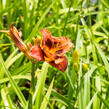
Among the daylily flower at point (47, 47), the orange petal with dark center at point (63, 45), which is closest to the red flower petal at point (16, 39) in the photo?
the daylily flower at point (47, 47)

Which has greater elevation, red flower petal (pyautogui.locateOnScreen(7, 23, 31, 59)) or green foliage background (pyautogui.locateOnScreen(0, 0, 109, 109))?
red flower petal (pyautogui.locateOnScreen(7, 23, 31, 59))

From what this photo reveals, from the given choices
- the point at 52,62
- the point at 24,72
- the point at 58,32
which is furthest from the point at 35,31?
the point at 52,62

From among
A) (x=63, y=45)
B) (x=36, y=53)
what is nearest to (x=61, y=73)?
(x=63, y=45)

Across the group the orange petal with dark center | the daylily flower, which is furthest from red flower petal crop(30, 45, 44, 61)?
the orange petal with dark center

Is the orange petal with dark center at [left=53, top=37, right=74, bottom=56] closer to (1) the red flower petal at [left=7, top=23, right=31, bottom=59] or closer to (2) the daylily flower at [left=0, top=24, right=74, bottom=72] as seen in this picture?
(2) the daylily flower at [left=0, top=24, right=74, bottom=72]

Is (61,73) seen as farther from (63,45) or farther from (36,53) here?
(36,53)

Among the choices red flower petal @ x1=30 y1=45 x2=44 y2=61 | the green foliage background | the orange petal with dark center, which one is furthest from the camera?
the green foliage background

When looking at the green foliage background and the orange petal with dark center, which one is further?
the green foliage background

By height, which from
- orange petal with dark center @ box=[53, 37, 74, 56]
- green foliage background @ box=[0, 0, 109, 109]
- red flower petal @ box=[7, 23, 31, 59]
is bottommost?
green foliage background @ box=[0, 0, 109, 109]

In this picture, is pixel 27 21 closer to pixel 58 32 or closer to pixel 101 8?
pixel 58 32
